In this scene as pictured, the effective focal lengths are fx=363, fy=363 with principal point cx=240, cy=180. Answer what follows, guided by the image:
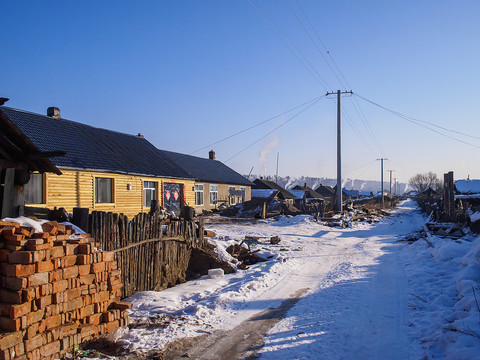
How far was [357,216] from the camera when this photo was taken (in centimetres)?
2827

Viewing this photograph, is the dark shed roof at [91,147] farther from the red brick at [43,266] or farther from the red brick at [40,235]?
the red brick at [43,266]

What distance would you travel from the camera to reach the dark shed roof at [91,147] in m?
16.0

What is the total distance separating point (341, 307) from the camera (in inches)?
263

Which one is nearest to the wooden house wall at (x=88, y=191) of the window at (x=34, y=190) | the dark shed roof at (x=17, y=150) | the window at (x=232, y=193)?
the window at (x=34, y=190)

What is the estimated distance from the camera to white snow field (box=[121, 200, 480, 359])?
493cm

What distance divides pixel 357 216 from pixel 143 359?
2580 centimetres

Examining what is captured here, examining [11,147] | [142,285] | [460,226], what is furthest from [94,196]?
[460,226]

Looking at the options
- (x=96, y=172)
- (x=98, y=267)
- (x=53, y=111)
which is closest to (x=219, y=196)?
(x=53, y=111)

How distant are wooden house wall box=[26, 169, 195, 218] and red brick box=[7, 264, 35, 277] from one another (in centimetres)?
1127

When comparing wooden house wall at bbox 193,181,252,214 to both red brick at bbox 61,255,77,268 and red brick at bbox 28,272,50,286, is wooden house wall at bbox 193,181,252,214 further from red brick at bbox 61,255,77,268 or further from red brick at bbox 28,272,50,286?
red brick at bbox 28,272,50,286

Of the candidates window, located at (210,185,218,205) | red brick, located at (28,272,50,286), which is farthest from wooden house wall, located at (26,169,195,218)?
window, located at (210,185,218,205)

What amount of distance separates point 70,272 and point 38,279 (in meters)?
0.50

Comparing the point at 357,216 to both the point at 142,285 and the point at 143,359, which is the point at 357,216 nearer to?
the point at 142,285

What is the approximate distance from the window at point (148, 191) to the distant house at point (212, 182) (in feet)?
27.9
